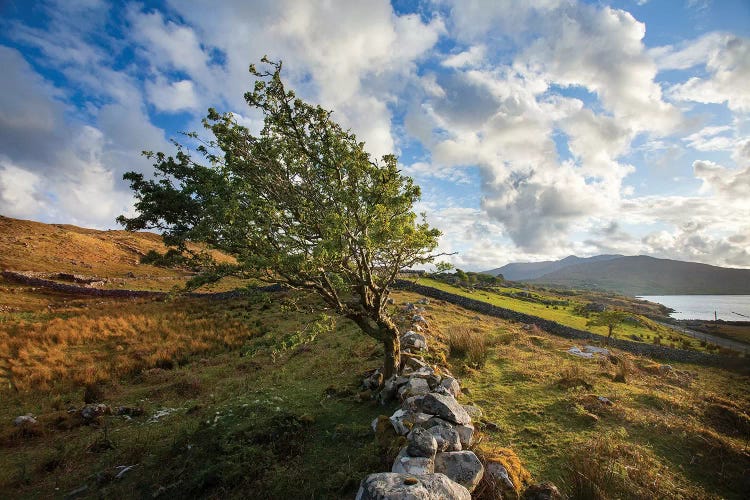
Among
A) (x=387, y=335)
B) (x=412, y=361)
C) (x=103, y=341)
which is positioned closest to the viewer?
(x=387, y=335)

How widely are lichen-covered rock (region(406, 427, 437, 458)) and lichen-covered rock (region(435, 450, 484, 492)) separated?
10.2 inches

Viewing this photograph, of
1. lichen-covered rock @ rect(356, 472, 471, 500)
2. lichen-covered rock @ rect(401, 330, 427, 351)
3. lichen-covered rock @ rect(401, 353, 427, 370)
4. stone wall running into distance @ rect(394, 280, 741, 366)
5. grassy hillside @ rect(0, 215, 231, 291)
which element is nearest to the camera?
lichen-covered rock @ rect(356, 472, 471, 500)

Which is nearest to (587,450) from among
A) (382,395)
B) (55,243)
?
(382,395)

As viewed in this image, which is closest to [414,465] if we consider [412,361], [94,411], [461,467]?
[461,467]

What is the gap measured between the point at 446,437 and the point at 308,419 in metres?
4.90

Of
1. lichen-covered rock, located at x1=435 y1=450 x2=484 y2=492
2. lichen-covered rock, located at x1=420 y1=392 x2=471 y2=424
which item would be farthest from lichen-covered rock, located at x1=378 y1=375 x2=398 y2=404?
lichen-covered rock, located at x1=435 y1=450 x2=484 y2=492

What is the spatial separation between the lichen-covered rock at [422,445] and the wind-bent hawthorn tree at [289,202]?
13.6ft

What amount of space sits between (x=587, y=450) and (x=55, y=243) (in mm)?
90120

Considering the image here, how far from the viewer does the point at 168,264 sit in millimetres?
8391

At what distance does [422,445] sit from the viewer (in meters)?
5.96

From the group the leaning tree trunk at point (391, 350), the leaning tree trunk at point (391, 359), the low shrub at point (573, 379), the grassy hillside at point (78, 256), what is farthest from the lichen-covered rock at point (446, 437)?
the grassy hillside at point (78, 256)

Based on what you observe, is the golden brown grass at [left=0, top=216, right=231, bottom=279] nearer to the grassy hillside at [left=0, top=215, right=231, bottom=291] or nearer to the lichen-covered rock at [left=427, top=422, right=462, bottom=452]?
the grassy hillside at [left=0, top=215, right=231, bottom=291]

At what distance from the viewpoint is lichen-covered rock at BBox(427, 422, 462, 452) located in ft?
20.7

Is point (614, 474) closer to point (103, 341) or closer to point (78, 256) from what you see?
point (103, 341)
